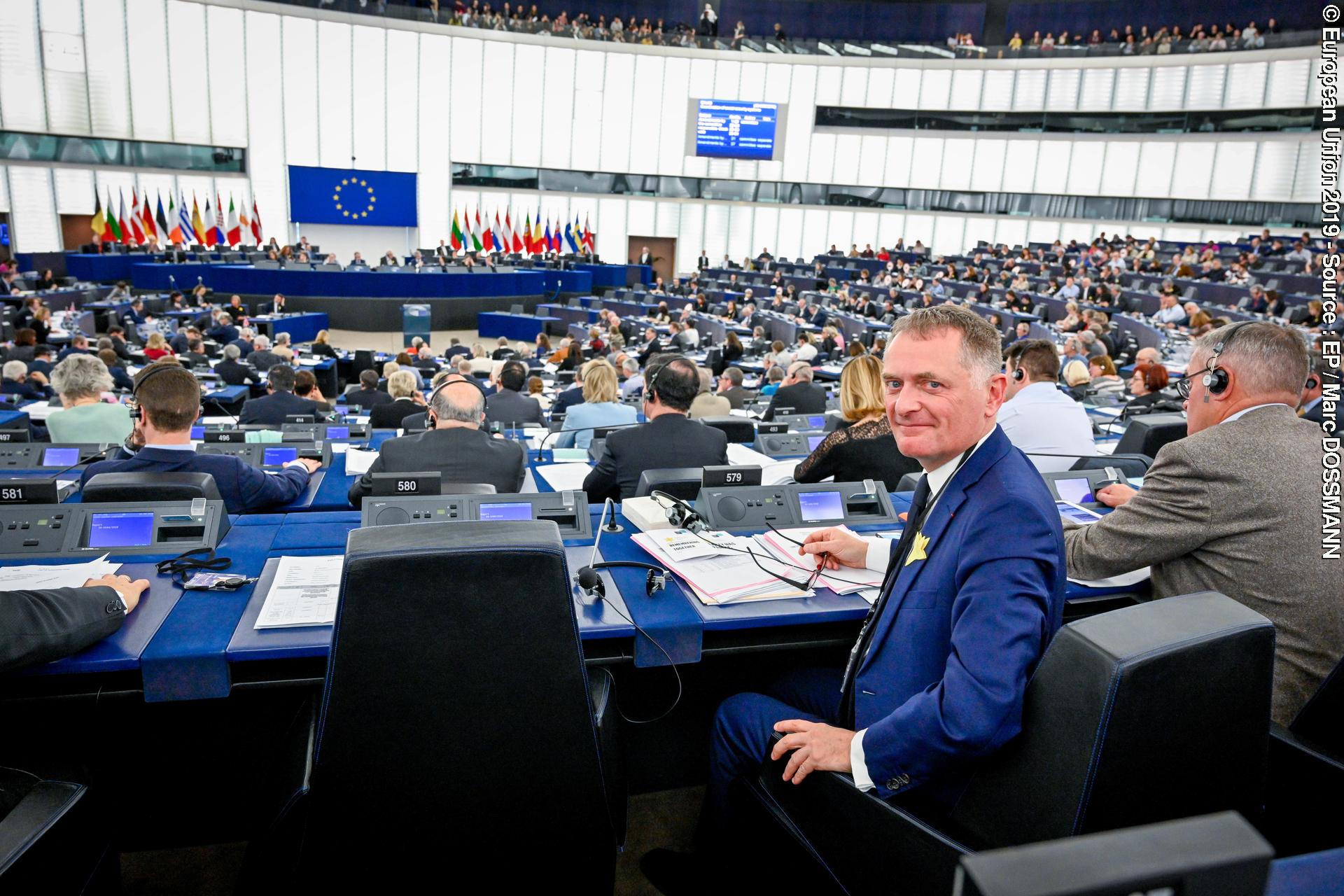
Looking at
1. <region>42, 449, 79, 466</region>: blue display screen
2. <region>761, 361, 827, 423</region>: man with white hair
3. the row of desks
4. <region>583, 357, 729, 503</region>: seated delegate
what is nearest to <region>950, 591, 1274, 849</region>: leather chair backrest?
the row of desks

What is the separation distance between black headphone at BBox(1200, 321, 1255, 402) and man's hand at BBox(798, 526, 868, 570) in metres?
0.95

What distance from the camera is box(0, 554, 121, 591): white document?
190 centimetres

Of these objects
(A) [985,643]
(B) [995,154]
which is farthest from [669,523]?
(B) [995,154]

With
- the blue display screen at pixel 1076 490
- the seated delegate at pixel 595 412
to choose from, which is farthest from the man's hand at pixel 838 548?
the seated delegate at pixel 595 412

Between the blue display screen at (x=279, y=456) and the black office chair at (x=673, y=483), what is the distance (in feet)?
5.80

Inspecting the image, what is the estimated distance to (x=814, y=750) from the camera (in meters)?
1.55

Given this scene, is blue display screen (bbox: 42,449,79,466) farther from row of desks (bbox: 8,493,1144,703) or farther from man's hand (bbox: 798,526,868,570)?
man's hand (bbox: 798,526,868,570)

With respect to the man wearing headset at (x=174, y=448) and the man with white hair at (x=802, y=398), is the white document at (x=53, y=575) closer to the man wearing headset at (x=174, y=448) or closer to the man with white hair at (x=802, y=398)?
the man wearing headset at (x=174, y=448)

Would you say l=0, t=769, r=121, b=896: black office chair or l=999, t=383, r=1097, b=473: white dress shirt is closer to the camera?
l=0, t=769, r=121, b=896: black office chair

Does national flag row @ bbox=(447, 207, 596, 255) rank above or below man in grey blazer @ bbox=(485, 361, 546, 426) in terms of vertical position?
above

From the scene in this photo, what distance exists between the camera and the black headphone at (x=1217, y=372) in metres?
2.05

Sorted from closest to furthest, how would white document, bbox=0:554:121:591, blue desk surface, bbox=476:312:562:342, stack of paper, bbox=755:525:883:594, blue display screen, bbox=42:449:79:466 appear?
white document, bbox=0:554:121:591
stack of paper, bbox=755:525:883:594
blue display screen, bbox=42:449:79:466
blue desk surface, bbox=476:312:562:342

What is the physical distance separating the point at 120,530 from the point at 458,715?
1.55m

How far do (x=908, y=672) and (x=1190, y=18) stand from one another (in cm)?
2779
